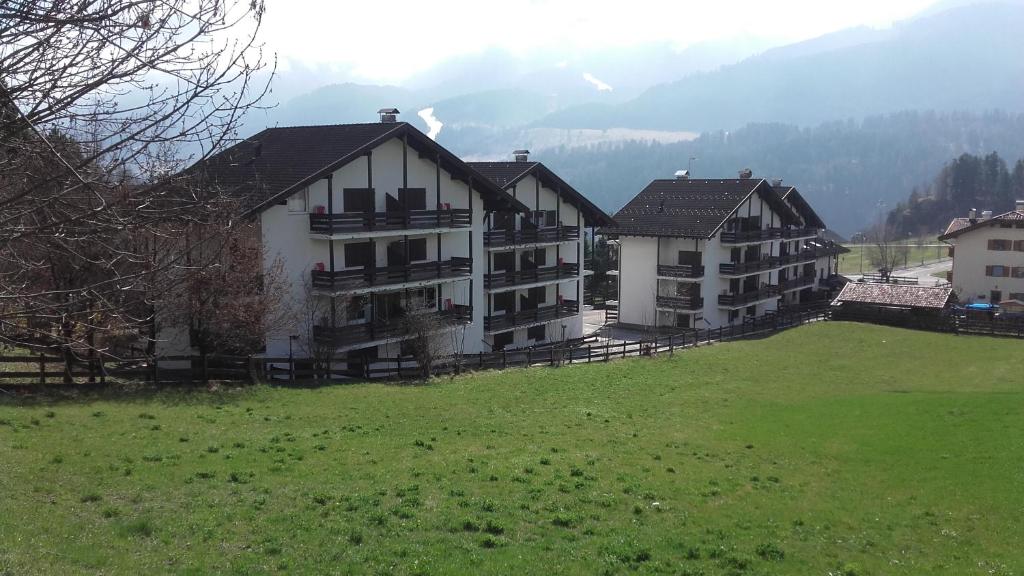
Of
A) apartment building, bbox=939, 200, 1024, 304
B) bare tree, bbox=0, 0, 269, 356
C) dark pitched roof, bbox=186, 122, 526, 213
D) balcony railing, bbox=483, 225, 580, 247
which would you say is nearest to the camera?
bare tree, bbox=0, 0, 269, 356

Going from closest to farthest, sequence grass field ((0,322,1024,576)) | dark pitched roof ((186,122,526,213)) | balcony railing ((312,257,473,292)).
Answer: grass field ((0,322,1024,576))
dark pitched roof ((186,122,526,213))
balcony railing ((312,257,473,292))

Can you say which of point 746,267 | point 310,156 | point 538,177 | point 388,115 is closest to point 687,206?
point 746,267

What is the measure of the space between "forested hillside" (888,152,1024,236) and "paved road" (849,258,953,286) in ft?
142

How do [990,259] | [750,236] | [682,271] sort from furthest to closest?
[990,259] < [750,236] < [682,271]

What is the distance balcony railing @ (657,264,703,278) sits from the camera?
5297cm

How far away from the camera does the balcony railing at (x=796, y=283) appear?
62162mm

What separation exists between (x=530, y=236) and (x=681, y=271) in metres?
14.2

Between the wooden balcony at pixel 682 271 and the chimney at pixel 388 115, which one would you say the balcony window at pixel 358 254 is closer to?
the chimney at pixel 388 115

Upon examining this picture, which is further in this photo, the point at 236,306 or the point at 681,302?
the point at 681,302

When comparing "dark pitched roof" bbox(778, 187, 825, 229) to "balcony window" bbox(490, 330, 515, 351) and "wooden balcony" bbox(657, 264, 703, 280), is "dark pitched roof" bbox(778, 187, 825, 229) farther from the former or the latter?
"balcony window" bbox(490, 330, 515, 351)

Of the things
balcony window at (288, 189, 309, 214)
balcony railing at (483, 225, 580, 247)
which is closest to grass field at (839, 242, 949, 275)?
balcony railing at (483, 225, 580, 247)

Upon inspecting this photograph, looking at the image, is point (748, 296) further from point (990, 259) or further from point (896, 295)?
point (990, 259)

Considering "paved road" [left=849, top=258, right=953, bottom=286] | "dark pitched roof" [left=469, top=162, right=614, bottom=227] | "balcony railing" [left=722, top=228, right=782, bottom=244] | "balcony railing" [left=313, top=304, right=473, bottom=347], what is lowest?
"paved road" [left=849, top=258, right=953, bottom=286]

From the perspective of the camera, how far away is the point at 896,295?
57906 millimetres
